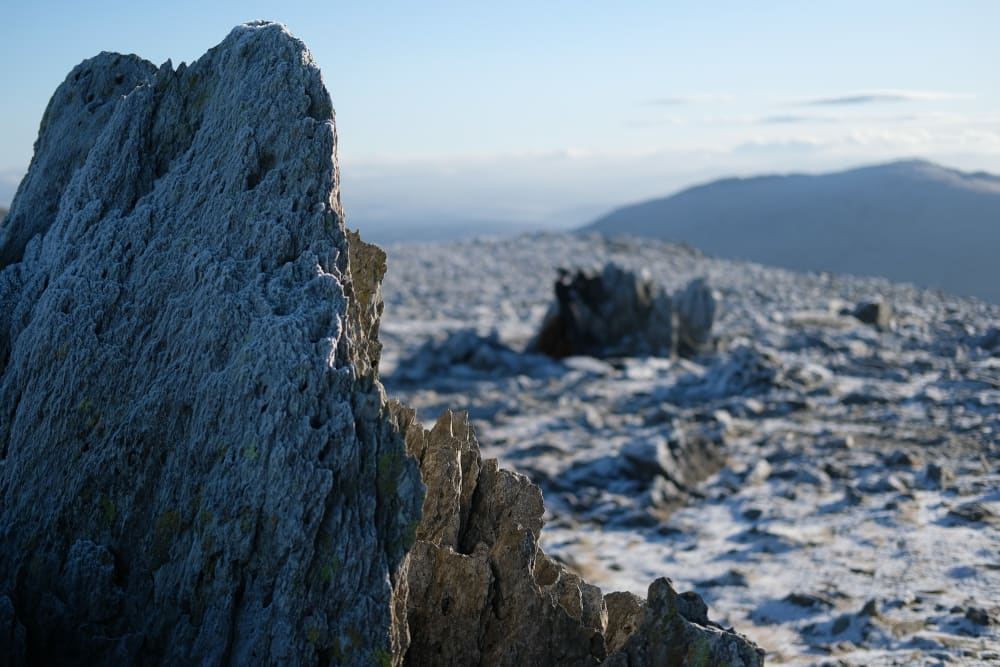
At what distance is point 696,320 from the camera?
3098 cm

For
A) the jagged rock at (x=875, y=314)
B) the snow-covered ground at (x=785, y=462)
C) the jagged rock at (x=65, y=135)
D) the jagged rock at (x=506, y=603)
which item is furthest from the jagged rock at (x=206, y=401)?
the jagged rock at (x=875, y=314)

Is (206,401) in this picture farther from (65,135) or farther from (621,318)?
(621,318)

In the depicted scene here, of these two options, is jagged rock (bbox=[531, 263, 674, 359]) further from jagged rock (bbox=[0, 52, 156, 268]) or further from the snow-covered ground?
jagged rock (bbox=[0, 52, 156, 268])

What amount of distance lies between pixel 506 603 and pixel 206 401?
2688mm

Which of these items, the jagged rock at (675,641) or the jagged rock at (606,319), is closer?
the jagged rock at (675,641)

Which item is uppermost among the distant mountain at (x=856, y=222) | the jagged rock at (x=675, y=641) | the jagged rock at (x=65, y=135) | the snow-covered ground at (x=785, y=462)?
the distant mountain at (x=856, y=222)

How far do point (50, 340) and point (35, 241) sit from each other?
163 centimetres

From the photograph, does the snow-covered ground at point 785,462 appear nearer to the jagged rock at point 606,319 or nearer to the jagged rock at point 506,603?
the jagged rock at point 606,319

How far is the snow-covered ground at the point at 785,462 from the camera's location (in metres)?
10.9

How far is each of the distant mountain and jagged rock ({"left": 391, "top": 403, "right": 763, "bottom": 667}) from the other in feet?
205

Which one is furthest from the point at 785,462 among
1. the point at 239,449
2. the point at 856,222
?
the point at 856,222

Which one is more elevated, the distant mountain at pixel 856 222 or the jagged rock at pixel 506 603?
the distant mountain at pixel 856 222

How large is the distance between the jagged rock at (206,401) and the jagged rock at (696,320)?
980 inches

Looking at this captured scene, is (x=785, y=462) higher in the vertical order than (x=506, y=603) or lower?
lower
